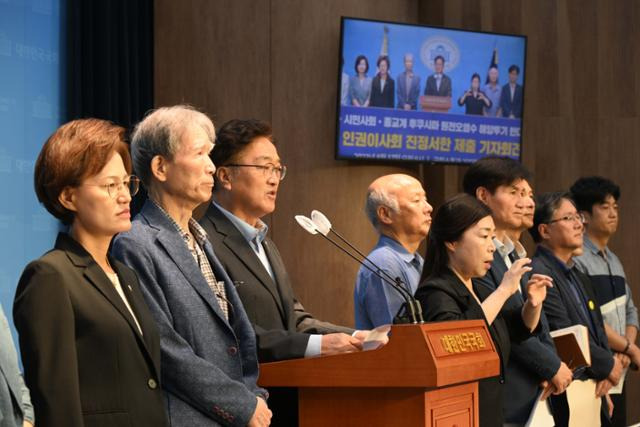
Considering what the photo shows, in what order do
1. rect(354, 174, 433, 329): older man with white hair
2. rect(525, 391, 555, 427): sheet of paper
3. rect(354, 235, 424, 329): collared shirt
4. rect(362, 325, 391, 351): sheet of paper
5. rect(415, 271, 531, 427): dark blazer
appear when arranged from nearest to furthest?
rect(362, 325, 391, 351): sheet of paper
rect(415, 271, 531, 427): dark blazer
rect(354, 235, 424, 329): collared shirt
rect(354, 174, 433, 329): older man with white hair
rect(525, 391, 555, 427): sheet of paper

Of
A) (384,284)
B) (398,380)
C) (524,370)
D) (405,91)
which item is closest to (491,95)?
(405,91)

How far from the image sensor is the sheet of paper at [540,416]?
12.9 ft

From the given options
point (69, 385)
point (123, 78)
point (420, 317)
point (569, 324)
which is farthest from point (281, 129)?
point (69, 385)

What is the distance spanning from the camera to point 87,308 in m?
2.43

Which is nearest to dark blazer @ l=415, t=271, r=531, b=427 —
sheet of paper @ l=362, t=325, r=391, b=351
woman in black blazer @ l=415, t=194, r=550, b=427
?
woman in black blazer @ l=415, t=194, r=550, b=427

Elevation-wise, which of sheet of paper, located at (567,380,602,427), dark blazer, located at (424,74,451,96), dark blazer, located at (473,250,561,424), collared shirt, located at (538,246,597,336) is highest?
dark blazer, located at (424,74,451,96)

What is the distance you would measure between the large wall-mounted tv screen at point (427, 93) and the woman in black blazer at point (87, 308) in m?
4.56

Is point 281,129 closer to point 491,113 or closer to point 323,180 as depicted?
point 323,180

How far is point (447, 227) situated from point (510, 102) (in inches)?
160

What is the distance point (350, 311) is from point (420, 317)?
446 cm

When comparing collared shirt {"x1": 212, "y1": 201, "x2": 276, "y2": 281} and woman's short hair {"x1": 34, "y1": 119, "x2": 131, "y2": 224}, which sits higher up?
woman's short hair {"x1": 34, "y1": 119, "x2": 131, "y2": 224}

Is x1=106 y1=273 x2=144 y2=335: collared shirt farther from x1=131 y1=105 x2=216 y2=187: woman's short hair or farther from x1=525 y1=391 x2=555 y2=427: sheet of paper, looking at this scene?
x1=525 y1=391 x2=555 y2=427: sheet of paper

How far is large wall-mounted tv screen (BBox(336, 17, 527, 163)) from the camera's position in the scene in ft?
23.5

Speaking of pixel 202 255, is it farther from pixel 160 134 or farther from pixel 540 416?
pixel 540 416
